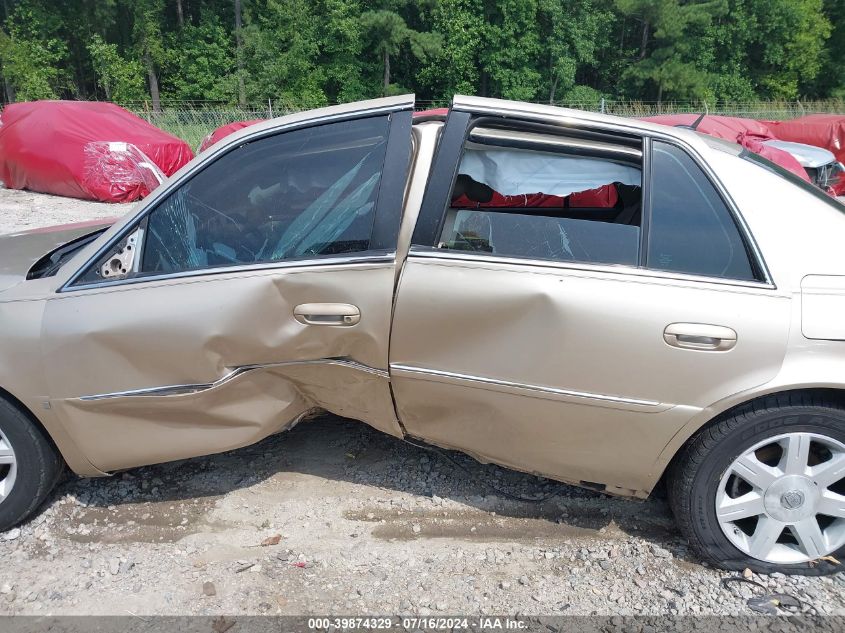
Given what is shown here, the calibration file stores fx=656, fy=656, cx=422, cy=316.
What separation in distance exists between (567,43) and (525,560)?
35.9 meters

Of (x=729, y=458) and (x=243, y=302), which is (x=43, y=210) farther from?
(x=729, y=458)

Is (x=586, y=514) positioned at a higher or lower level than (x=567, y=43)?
lower

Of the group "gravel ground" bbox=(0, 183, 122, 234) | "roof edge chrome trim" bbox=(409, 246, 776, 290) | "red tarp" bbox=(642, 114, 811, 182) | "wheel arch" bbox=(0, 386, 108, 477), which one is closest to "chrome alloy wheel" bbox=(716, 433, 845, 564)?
"roof edge chrome trim" bbox=(409, 246, 776, 290)

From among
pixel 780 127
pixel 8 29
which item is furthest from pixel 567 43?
pixel 8 29

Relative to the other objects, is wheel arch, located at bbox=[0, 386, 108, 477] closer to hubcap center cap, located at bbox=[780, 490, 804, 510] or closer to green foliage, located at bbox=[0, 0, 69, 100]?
hubcap center cap, located at bbox=[780, 490, 804, 510]

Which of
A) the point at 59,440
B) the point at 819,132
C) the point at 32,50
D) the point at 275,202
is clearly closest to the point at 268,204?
the point at 275,202

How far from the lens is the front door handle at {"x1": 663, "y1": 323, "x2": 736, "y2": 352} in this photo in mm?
2412

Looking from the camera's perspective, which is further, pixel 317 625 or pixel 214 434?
pixel 214 434

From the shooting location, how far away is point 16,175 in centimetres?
1185

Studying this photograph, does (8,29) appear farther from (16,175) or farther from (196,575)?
(196,575)

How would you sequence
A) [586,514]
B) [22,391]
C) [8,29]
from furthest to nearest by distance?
[8,29]
[586,514]
[22,391]

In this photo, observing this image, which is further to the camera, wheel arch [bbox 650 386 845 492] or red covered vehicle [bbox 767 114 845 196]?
red covered vehicle [bbox 767 114 845 196]

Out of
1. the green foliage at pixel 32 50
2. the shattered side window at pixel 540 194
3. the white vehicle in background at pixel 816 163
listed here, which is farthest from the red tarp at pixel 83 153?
the green foliage at pixel 32 50

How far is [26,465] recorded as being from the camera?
285 centimetres
